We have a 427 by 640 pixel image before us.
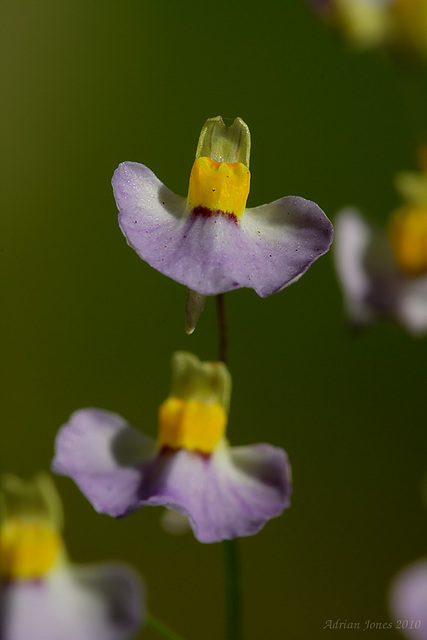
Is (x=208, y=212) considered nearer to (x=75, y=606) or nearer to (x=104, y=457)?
(x=104, y=457)

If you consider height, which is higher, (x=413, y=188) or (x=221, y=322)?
(x=413, y=188)

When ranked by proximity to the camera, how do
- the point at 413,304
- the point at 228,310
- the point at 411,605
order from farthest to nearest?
the point at 228,310
the point at 413,304
the point at 411,605

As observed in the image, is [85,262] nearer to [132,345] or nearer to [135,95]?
[132,345]

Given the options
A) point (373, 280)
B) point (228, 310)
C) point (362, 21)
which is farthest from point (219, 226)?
point (228, 310)

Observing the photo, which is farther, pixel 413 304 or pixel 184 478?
pixel 413 304

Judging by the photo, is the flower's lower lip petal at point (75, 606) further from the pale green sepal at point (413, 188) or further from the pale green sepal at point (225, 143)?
the pale green sepal at point (413, 188)

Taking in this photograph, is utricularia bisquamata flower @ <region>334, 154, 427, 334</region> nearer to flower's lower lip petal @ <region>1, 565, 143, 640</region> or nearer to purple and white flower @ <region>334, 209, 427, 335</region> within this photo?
purple and white flower @ <region>334, 209, 427, 335</region>

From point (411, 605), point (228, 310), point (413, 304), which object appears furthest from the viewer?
point (228, 310)

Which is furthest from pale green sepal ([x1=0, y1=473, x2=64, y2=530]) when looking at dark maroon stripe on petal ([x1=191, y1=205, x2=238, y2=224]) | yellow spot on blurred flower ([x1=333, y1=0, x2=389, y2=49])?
yellow spot on blurred flower ([x1=333, y1=0, x2=389, y2=49])
